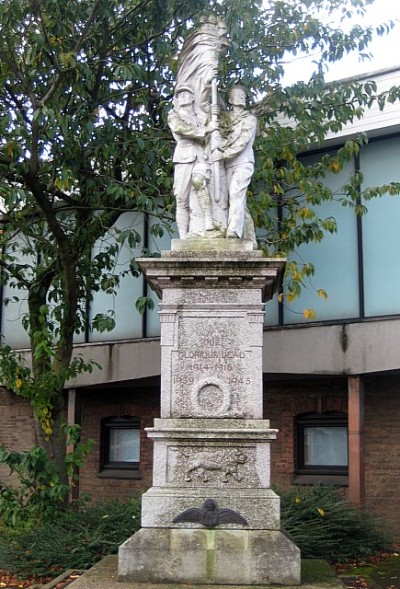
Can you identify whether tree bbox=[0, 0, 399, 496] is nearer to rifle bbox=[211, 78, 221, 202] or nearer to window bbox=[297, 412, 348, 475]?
rifle bbox=[211, 78, 221, 202]

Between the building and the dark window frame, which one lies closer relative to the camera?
the building

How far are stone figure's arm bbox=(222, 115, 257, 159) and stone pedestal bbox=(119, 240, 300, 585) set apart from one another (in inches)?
36.3

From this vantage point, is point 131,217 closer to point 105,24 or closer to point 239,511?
point 105,24

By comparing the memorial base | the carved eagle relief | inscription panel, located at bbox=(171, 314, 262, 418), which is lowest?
the memorial base

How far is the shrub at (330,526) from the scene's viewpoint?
1076cm

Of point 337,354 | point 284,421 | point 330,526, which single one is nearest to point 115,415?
point 284,421

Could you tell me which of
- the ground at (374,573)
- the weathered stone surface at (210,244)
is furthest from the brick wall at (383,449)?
the weathered stone surface at (210,244)

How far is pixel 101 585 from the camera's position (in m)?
6.91

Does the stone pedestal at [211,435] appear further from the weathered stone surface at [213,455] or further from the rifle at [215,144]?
the rifle at [215,144]

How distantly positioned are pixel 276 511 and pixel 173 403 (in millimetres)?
1338

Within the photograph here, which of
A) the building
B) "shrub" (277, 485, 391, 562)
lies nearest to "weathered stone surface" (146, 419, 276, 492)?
"shrub" (277, 485, 391, 562)

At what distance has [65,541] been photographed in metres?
10.1

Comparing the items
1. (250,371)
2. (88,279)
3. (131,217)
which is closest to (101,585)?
(250,371)

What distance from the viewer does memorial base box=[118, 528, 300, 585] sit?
274 inches
